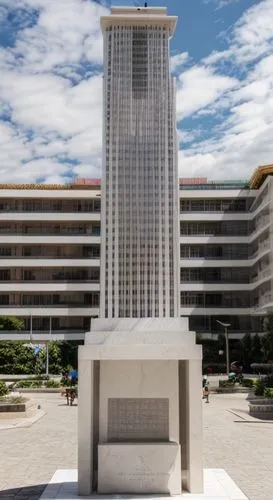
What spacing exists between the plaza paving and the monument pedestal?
155 cm

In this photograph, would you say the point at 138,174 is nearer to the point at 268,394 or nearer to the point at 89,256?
the point at 268,394

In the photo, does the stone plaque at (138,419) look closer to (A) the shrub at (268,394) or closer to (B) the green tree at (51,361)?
(A) the shrub at (268,394)

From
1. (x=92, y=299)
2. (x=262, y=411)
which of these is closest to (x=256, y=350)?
(x=92, y=299)

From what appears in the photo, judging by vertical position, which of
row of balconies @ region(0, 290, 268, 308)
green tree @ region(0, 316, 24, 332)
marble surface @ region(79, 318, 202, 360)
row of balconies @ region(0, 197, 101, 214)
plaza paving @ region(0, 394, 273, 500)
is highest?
row of balconies @ region(0, 197, 101, 214)

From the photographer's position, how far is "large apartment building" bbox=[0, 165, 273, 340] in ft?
239

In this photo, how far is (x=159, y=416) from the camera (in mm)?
14062

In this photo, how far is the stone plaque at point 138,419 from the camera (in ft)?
46.1

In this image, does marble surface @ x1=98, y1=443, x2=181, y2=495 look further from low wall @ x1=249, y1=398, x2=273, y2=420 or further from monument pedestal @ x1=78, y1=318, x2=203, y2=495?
low wall @ x1=249, y1=398, x2=273, y2=420

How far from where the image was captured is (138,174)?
19047mm

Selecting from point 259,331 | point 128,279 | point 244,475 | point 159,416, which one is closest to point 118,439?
point 159,416

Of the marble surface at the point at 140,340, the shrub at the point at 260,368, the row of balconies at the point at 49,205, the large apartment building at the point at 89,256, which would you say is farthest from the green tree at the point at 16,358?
the marble surface at the point at 140,340

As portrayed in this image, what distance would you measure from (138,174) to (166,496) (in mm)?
9621

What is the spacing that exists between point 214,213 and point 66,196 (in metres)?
18.4

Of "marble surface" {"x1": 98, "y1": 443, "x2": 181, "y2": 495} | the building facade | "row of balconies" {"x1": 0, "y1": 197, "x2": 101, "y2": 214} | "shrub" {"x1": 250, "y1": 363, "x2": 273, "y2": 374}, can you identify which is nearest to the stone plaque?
"marble surface" {"x1": 98, "y1": 443, "x2": 181, "y2": 495}
